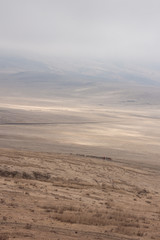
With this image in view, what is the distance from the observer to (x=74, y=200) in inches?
601

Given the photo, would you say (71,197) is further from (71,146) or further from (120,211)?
(71,146)

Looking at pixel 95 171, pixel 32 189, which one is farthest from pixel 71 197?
pixel 95 171

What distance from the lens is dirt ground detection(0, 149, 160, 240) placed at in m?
11.3

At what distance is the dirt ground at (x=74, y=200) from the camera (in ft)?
37.0

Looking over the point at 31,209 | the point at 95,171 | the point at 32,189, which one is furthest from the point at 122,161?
the point at 31,209

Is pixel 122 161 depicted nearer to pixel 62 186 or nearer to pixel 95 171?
pixel 95 171

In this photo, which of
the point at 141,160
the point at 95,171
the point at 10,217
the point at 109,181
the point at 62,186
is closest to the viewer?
the point at 10,217

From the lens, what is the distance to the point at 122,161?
28.3 metres

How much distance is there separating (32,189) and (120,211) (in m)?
4.04

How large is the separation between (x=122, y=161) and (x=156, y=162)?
3.91m

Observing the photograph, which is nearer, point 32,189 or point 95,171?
point 32,189

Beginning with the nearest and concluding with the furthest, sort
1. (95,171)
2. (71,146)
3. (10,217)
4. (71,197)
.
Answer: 1. (10,217)
2. (71,197)
3. (95,171)
4. (71,146)

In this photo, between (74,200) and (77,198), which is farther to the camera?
(77,198)

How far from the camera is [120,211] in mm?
14453
